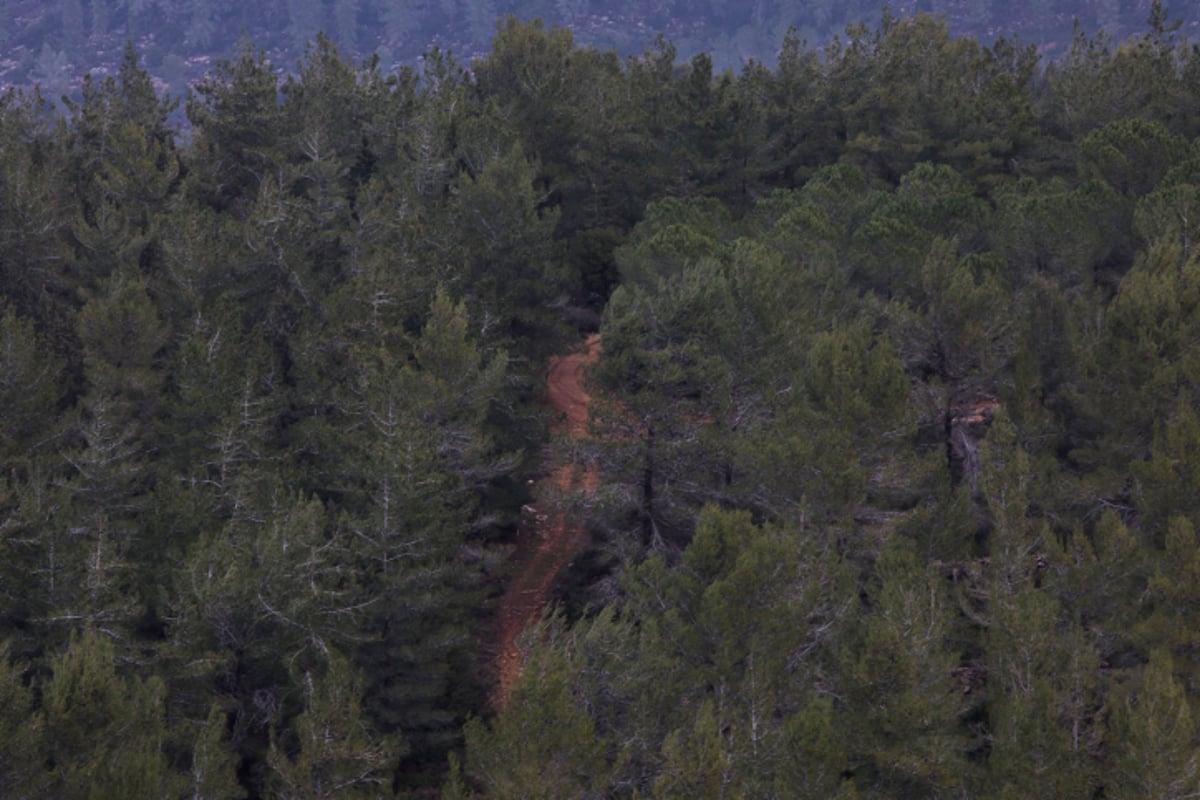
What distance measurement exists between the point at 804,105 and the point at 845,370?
2958 centimetres

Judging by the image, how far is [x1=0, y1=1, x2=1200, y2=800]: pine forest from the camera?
1881 cm

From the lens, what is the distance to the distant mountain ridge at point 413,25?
528 feet

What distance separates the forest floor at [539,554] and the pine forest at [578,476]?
238 mm

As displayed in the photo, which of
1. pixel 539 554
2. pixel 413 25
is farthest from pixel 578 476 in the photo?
pixel 413 25

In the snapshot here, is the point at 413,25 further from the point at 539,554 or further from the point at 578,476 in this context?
the point at 578,476

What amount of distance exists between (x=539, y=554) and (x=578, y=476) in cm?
511

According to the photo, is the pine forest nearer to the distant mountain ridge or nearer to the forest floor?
the forest floor

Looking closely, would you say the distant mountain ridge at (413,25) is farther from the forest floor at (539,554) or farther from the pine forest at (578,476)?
the forest floor at (539,554)

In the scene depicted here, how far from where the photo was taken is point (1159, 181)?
36250 mm

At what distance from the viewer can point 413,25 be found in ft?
614

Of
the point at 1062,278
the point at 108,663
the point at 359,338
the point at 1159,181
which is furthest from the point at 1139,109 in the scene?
the point at 108,663

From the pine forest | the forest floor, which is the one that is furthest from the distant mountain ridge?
the forest floor

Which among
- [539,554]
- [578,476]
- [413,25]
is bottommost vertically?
[539,554]

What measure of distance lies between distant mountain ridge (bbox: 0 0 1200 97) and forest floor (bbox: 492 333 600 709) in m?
124
